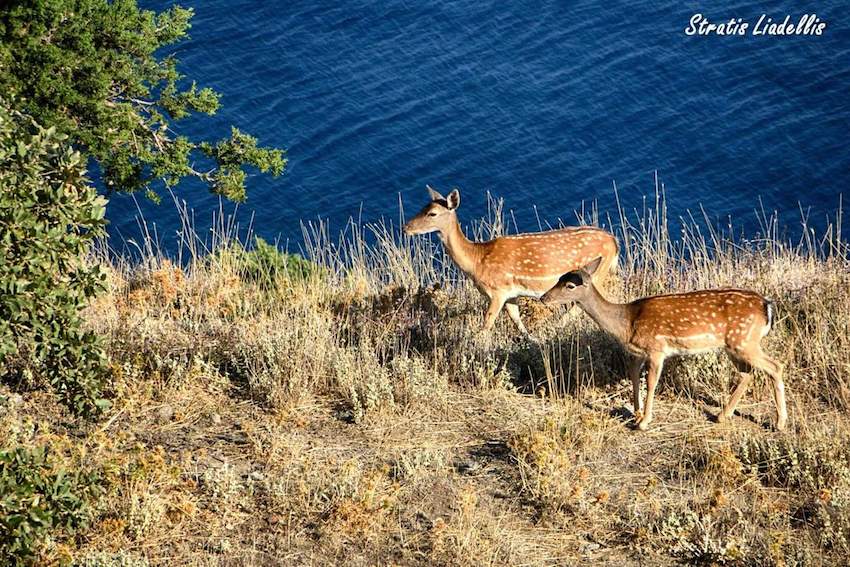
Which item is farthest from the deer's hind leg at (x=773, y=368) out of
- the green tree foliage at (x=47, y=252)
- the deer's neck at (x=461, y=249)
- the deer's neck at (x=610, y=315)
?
the green tree foliage at (x=47, y=252)

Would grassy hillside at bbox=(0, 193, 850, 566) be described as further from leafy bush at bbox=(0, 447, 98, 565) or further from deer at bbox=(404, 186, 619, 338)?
leafy bush at bbox=(0, 447, 98, 565)

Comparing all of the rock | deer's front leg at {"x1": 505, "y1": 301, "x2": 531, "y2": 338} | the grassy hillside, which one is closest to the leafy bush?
the grassy hillside

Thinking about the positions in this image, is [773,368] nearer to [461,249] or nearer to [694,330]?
[694,330]

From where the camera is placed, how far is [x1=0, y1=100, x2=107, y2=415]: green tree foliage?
25.0 ft

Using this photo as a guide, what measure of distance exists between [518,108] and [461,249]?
21.2 meters

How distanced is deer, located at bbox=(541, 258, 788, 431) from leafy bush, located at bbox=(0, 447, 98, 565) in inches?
164

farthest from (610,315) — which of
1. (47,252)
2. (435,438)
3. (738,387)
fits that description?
(47,252)

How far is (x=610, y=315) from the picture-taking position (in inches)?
386

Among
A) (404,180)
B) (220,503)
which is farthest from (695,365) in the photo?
(404,180)

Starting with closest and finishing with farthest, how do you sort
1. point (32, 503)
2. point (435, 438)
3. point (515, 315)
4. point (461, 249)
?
point (32, 503) < point (435, 438) < point (515, 315) < point (461, 249)

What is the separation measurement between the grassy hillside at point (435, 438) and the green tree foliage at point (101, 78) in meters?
2.99

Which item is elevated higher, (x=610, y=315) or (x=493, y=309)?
(x=493, y=309)

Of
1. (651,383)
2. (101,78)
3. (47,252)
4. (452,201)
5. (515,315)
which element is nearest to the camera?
(47,252)

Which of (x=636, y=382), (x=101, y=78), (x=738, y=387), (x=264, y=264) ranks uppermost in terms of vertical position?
(x=101, y=78)
